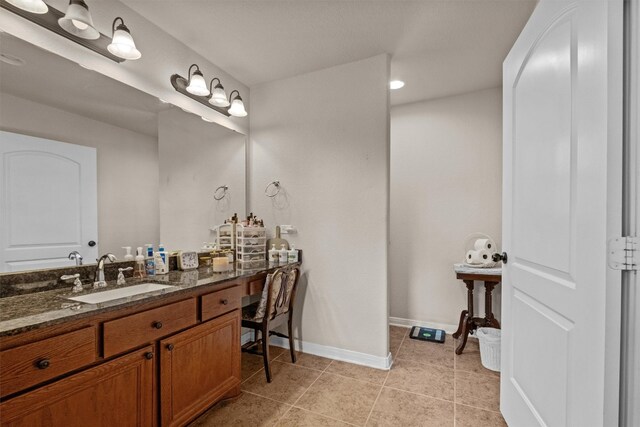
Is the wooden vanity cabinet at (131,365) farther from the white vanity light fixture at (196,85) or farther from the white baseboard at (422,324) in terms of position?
the white baseboard at (422,324)

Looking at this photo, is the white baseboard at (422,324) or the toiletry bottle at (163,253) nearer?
the toiletry bottle at (163,253)

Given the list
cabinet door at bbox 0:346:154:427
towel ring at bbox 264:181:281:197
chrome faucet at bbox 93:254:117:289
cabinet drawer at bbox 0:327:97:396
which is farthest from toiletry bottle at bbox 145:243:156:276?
towel ring at bbox 264:181:281:197

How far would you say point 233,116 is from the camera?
2.73 m

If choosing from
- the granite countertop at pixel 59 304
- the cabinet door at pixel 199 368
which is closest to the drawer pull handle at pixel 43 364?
the granite countertop at pixel 59 304

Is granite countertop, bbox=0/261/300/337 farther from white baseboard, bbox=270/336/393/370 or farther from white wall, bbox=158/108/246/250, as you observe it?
white baseboard, bbox=270/336/393/370

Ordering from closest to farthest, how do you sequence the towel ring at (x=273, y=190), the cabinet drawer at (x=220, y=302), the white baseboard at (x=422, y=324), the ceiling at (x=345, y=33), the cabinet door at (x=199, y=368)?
the cabinet door at (x=199, y=368) < the cabinet drawer at (x=220, y=302) < the ceiling at (x=345, y=33) < the towel ring at (x=273, y=190) < the white baseboard at (x=422, y=324)

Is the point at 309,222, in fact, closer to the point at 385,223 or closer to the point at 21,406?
the point at 385,223

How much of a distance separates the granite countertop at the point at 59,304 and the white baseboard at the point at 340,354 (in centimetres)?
121

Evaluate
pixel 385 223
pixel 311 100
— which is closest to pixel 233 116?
pixel 311 100

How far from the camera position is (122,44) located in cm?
158

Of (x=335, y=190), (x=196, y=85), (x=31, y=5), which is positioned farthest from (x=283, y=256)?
(x=31, y=5)

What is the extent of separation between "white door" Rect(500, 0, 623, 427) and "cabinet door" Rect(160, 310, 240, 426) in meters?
1.66

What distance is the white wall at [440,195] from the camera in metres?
2.96

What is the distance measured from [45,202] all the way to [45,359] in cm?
87
